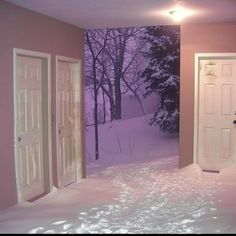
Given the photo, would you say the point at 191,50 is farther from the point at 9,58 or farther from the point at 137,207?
the point at 9,58

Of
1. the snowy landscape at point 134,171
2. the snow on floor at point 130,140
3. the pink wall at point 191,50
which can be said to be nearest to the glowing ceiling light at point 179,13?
the pink wall at point 191,50

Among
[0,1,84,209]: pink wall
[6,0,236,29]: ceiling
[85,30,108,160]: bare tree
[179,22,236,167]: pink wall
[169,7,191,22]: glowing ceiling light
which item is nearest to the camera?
[0,1,84,209]: pink wall

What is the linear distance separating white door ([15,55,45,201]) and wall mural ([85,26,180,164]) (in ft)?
19.6

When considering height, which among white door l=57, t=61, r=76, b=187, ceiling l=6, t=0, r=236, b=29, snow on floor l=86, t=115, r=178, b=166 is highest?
ceiling l=6, t=0, r=236, b=29

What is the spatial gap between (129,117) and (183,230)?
1051cm

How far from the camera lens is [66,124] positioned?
682cm

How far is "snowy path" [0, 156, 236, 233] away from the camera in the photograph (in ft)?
13.8

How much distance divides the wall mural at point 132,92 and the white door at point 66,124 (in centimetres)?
475

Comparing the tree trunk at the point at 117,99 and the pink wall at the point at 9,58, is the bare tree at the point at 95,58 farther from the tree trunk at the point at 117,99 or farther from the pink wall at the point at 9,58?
the pink wall at the point at 9,58

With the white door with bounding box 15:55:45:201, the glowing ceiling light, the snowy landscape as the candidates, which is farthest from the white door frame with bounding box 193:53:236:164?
the white door with bounding box 15:55:45:201

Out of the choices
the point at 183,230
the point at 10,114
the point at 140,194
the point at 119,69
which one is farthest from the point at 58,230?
the point at 119,69

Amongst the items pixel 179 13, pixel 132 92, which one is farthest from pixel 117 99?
pixel 179 13

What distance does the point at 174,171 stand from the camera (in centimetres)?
748

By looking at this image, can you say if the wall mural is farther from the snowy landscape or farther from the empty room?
the empty room
